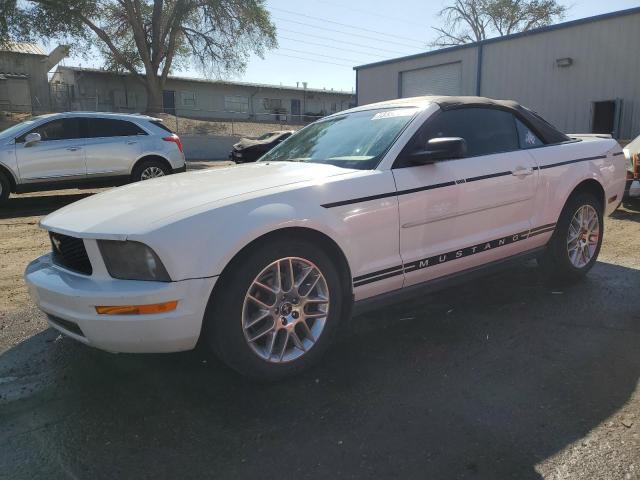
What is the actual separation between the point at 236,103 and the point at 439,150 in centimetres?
4201

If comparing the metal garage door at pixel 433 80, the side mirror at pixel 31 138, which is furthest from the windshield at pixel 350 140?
the metal garage door at pixel 433 80

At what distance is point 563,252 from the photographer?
4492 millimetres

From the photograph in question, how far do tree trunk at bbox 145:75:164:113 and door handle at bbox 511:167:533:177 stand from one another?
32941 millimetres

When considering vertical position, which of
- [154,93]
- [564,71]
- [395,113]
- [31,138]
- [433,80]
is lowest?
[31,138]

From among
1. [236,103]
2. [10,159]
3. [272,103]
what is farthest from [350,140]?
[272,103]

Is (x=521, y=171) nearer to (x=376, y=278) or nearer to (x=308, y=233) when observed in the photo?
(x=376, y=278)

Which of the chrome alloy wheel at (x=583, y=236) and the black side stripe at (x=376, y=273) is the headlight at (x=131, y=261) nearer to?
the black side stripe at (x=376, y=273)

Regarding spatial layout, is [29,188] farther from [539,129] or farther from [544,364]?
[544,364]

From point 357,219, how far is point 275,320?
0.77 meters

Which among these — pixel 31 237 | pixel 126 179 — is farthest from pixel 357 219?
pixel 126 179

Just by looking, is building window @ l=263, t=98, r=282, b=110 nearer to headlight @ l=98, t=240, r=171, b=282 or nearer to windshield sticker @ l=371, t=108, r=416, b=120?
windshield sticker @ l=371, t=108, r=416, b=120

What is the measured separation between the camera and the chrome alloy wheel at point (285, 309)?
2.83 metres

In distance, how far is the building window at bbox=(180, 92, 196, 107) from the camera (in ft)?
135

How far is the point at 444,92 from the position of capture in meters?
22.0
